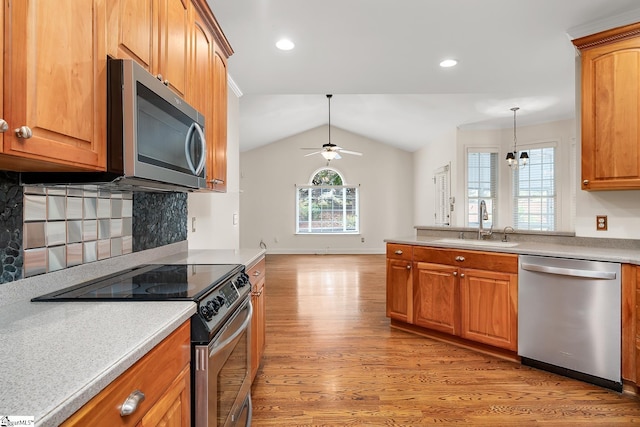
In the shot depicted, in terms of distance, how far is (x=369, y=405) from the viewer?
2168 millimetres

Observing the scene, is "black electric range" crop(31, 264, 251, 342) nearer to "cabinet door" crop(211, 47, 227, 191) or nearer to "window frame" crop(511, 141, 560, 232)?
"cabinet door" crop(211, 47, 227, 191)

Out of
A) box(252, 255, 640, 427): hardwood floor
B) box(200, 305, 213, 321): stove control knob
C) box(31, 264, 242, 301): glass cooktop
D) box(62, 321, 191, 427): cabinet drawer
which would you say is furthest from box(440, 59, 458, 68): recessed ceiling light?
box(62, 321, 191, 427): cabinet drawer

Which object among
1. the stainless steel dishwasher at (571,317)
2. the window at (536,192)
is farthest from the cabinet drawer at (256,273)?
the window at (536,192)

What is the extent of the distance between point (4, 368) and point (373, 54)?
10.0ft

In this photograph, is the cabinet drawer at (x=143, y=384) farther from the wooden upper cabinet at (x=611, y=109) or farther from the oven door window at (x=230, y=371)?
the wooden upper cabinet at (x=611, y=109)

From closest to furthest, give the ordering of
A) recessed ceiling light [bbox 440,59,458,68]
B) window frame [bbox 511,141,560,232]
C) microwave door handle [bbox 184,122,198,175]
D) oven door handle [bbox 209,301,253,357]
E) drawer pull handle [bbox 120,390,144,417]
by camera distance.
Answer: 1. drawer pull handle [bbox 120,390,144,417]
2. oven door handle [bbox 209,301,253,357]
3. microwave door handle [bbox 184,122,198,175]
4. recessed ceiling light [bbox 440,59,458,68]
5. window frame [bbox 511,141,560,232]

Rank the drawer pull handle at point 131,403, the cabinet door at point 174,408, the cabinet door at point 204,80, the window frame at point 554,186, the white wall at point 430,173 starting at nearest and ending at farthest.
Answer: the drawer pull handle at point 131,403 → the cabinet door at point 174,408 → the cabinet door at point 204,80 → the window frame at point 554,186 → the white wall at point 430,173

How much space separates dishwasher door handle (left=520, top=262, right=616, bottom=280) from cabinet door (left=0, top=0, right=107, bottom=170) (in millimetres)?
2648

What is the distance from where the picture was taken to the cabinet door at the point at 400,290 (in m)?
3.36

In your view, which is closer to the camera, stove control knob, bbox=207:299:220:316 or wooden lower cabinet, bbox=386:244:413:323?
stove control knob, bbox=207:299:220:316

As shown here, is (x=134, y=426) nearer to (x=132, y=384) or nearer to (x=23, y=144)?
(x=132, y=384)

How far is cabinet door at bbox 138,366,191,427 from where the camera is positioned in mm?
958

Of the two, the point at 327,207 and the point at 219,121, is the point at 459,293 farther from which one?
the point at 327,207

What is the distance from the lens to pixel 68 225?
1.53 meters
